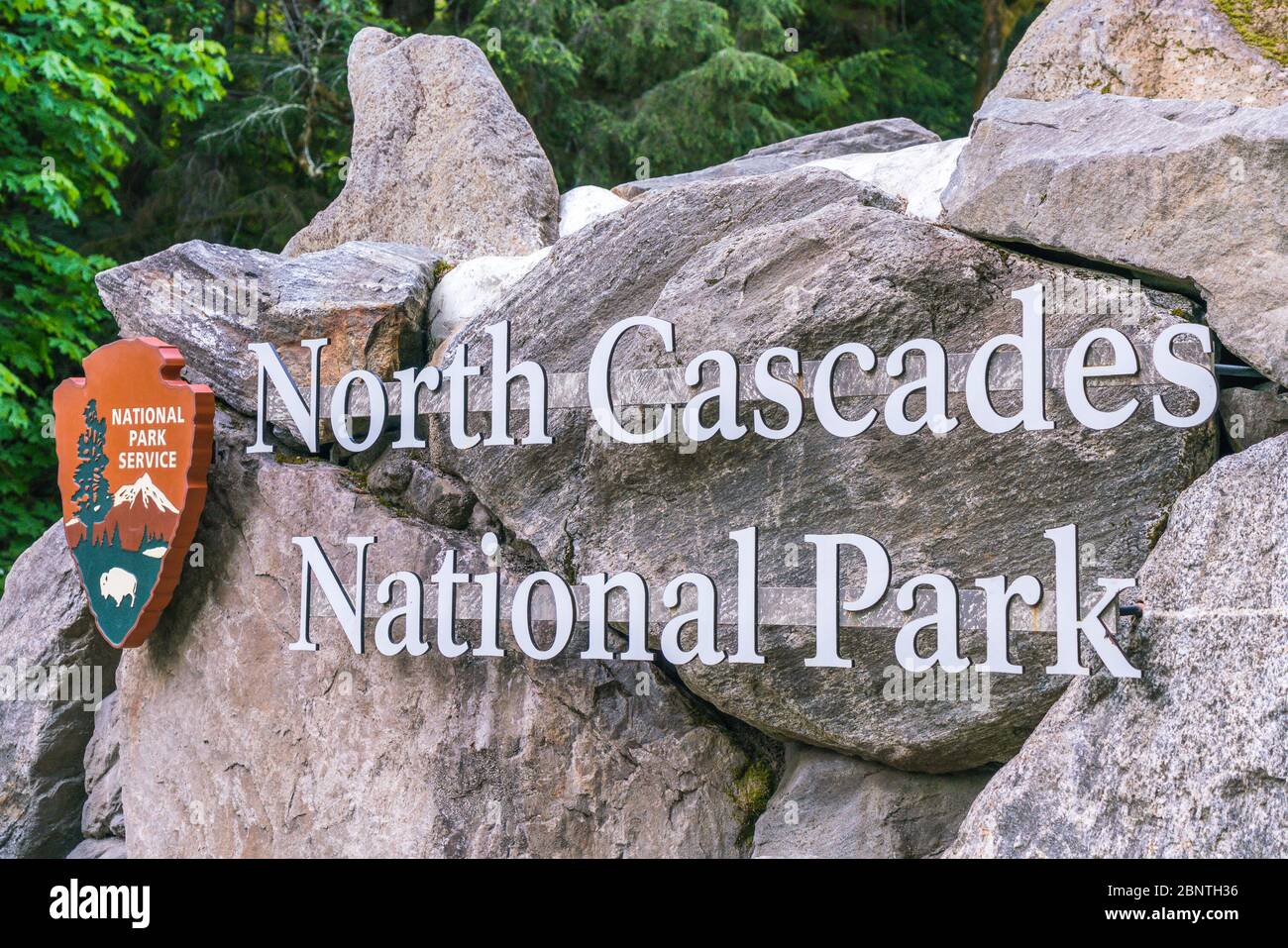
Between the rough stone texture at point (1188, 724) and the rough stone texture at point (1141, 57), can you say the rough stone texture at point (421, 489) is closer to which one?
the rough stone texture at point (1188, 724)

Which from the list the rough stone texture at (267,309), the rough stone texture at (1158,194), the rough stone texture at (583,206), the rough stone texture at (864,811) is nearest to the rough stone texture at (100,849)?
the rough stone texture at (267,309)

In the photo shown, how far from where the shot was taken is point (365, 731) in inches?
171

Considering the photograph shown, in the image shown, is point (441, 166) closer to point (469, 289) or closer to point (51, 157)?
point (469, 289)

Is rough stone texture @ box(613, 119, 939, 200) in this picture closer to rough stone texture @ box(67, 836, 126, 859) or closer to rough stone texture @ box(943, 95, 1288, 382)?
rough stone texture @ box(943, 95, 1288, 382)

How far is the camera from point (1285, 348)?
128 inches

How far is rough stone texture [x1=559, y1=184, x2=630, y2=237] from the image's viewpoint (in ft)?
18.4

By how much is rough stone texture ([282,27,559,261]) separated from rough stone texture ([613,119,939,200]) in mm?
564

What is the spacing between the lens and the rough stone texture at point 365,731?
4094 mm

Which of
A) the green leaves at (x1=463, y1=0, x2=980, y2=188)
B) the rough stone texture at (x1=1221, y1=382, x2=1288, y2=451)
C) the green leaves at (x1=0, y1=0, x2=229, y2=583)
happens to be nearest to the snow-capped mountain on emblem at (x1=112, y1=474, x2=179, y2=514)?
the rough stone texture at (x1=1221, y1=382, x2=1288, y2=451)

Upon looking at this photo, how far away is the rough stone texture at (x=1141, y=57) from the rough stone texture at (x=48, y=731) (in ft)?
14.6

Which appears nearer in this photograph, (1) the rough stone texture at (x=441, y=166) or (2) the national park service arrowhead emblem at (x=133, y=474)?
(2) the national park service arrowhead emblem at (x=133, y=474)

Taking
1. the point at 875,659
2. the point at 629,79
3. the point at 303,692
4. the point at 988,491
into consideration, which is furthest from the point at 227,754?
the point at 629,79

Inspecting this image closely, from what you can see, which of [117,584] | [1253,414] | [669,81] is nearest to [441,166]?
[117,584]

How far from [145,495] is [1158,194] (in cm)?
352
